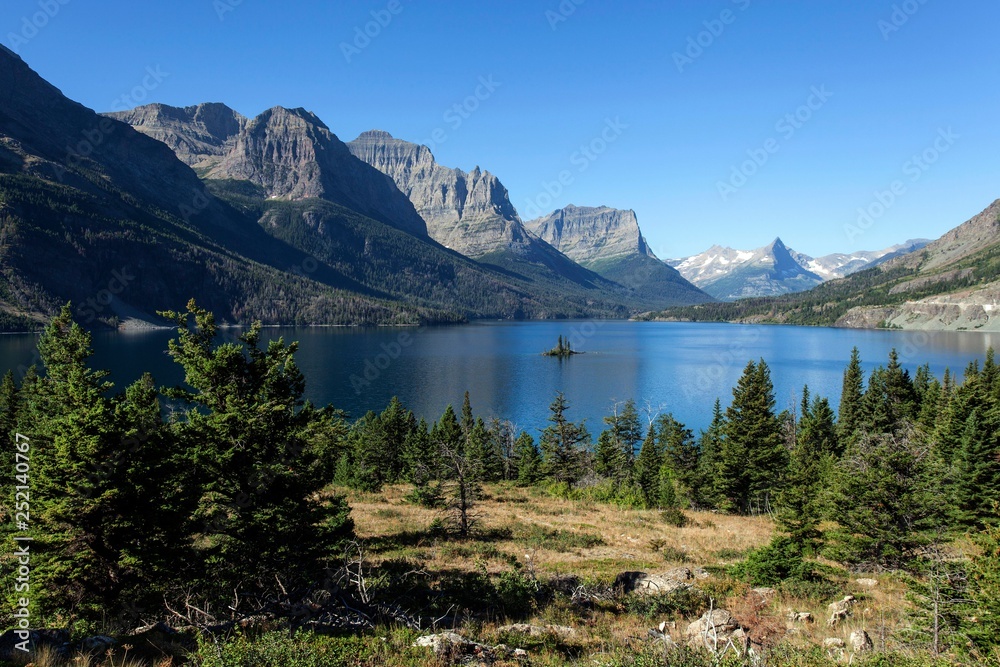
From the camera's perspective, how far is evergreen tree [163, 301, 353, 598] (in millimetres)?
14570

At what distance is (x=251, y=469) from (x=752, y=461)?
4086cm

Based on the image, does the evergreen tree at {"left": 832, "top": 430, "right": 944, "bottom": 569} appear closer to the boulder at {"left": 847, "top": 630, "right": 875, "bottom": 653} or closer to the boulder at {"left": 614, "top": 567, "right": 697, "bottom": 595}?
the boulder at {"left": 614, "top": 567, "right": 697, "bottom": 595}

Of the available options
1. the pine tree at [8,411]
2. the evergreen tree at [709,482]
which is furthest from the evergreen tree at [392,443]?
the pine tree at [8,411]

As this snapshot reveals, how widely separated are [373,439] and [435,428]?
760cm

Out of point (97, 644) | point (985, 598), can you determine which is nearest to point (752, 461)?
point (985, 598)

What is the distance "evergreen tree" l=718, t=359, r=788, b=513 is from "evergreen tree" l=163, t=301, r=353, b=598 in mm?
36946

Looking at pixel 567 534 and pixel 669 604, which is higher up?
pixel 669 604

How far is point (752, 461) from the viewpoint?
43.3 metres

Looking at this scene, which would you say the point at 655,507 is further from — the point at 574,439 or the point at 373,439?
the point at 373,439

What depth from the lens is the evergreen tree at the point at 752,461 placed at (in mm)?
42875

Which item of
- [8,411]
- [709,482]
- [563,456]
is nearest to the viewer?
[8,411]

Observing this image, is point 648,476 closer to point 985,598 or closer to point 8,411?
point 985,598

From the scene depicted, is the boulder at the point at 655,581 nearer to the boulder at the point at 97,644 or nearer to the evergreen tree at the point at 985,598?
the evergreen tree at the point at 985,598

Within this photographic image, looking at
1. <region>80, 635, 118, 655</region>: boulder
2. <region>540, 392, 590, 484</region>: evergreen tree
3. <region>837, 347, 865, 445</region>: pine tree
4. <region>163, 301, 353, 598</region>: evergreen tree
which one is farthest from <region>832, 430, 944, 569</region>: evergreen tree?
<region>837, 347, 865, 445</region>: pine tree
